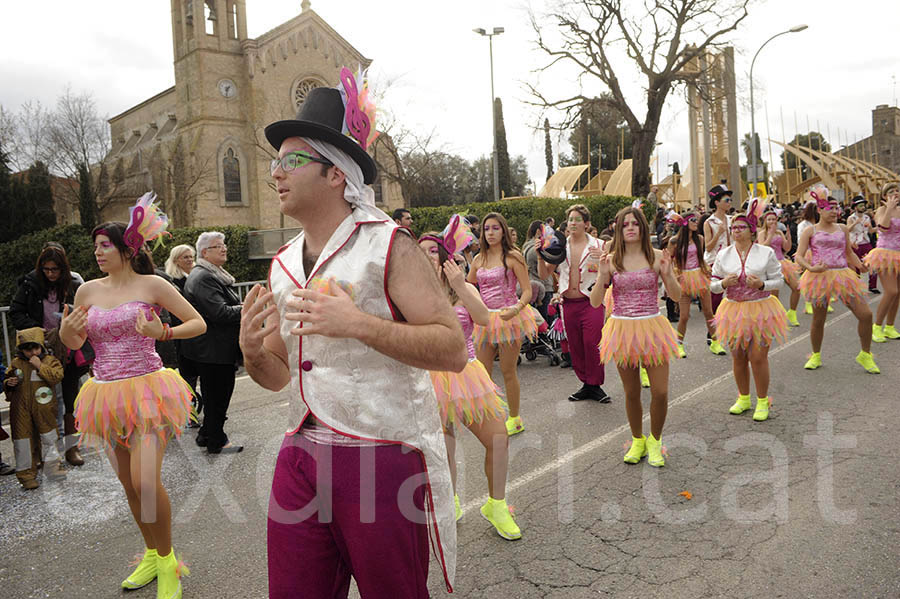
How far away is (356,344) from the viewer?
201 cm

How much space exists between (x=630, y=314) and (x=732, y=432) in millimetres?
1521

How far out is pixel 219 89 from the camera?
38.5 meters

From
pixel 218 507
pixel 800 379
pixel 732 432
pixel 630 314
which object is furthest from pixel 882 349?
pixel 218 507

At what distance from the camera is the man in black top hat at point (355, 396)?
6.53 feet

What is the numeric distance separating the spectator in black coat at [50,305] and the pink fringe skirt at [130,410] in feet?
8.32

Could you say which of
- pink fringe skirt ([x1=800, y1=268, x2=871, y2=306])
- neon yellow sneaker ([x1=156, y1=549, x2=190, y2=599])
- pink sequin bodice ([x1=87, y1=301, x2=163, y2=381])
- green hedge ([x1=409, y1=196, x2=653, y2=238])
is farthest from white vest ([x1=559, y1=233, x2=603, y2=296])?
green hedge ([x1=409, y1=196, x2=653, y2=238])

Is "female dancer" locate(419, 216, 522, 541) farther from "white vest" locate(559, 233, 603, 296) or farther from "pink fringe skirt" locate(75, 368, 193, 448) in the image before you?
"white vest" locate(559, 233, 603, 296)

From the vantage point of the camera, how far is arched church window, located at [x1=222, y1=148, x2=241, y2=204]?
38469 millimetres

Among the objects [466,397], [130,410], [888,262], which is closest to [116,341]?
[130,410]

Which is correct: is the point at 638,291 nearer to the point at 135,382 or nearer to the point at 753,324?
the point at 753,324

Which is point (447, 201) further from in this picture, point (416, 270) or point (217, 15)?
point (416, 270)

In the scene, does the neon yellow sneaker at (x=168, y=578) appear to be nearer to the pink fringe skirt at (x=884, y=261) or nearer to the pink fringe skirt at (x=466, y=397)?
the pink fringe skirt at (x=466, y=397)

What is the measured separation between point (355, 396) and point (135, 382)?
2443mm

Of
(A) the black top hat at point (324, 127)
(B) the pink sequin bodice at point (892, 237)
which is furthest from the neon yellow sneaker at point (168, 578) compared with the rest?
(B) the pink sequin bodice at point (892, 237)
